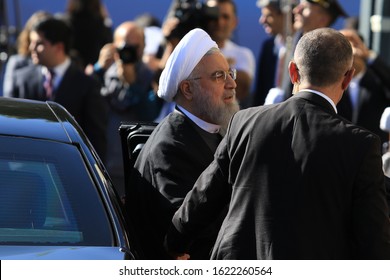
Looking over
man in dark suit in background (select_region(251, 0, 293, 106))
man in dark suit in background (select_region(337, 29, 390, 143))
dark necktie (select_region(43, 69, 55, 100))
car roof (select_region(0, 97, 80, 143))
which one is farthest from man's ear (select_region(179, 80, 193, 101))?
man in dark suit in background (select_region(251, 0, 293, 106))

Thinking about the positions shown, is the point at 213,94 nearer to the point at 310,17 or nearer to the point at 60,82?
the point at 310,17

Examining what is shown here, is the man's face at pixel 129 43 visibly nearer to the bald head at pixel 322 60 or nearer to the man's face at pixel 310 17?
the man's face at pixel 310 17

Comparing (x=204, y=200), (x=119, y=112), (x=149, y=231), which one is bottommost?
(x=119, y=112)

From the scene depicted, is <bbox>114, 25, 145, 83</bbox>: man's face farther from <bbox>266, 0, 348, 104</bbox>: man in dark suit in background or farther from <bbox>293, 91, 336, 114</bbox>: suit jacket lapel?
<bbox>293, 91, 336, 114</bbox>: suit jacket lapel

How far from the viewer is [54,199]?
422cm

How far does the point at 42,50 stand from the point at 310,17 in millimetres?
2138

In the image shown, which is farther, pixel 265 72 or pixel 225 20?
pixel 225 20

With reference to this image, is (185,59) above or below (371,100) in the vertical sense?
above

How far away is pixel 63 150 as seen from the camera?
4.43 metres

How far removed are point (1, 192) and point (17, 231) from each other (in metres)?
0.21

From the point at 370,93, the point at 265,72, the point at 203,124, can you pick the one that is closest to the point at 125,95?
the point at 265,72

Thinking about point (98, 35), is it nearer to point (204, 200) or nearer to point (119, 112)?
point (119, 112)
